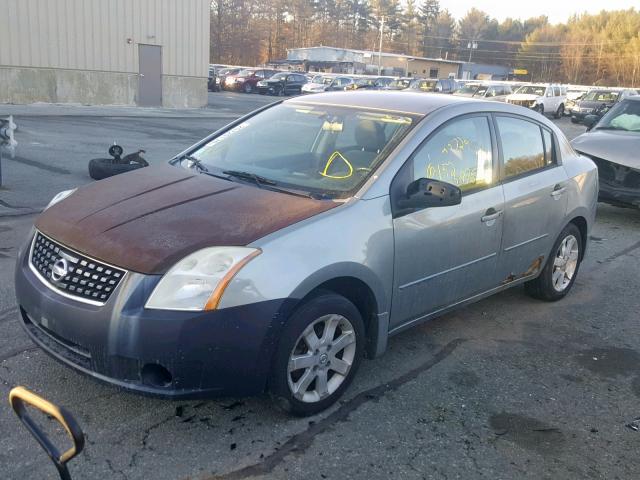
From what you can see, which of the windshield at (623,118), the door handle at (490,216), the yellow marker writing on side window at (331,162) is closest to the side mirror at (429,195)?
the yellow marker writing on side window at (331,162)

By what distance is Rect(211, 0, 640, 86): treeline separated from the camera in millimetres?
72500

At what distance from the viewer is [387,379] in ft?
12.6

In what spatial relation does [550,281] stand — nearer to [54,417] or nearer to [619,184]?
[619,184]

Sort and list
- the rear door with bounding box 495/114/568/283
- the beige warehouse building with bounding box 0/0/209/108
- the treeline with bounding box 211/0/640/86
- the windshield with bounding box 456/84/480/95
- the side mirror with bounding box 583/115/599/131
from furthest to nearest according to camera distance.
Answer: the treeline with bounding box 211/0/640/86 < the windshield with bounding box 456/84/480/95 < the beige warehouse building with bounding box 0/0/209/108 < the side mirror with bounding box 583/115/599/131 < the rear door with bounding box 495/114/568/283

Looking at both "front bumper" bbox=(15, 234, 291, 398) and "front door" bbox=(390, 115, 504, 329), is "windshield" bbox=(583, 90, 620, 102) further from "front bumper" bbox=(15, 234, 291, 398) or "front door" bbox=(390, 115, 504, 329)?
"front bumper" bbox=(15, 234, 291, 398)

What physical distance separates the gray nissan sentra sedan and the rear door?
18mm

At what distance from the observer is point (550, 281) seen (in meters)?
5.29

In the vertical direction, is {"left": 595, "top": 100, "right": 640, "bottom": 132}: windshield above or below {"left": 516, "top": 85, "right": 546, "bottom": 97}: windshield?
below

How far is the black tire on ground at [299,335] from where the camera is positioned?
3.06m

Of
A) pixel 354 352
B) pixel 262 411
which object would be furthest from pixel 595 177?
pixel 262 411

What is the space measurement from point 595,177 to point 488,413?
9.88 feet

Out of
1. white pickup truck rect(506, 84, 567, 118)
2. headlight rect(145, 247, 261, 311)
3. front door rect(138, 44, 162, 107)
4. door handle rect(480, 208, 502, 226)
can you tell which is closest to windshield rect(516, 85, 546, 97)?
white pickup truck rect(506, 84, 567, 118)

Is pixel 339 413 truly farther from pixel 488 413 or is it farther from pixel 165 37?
pixel 165 37

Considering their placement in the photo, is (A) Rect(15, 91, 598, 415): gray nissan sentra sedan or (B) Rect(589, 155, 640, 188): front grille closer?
(A) Rect(15, 91, 598, 415): gray nissan sentra sedan
